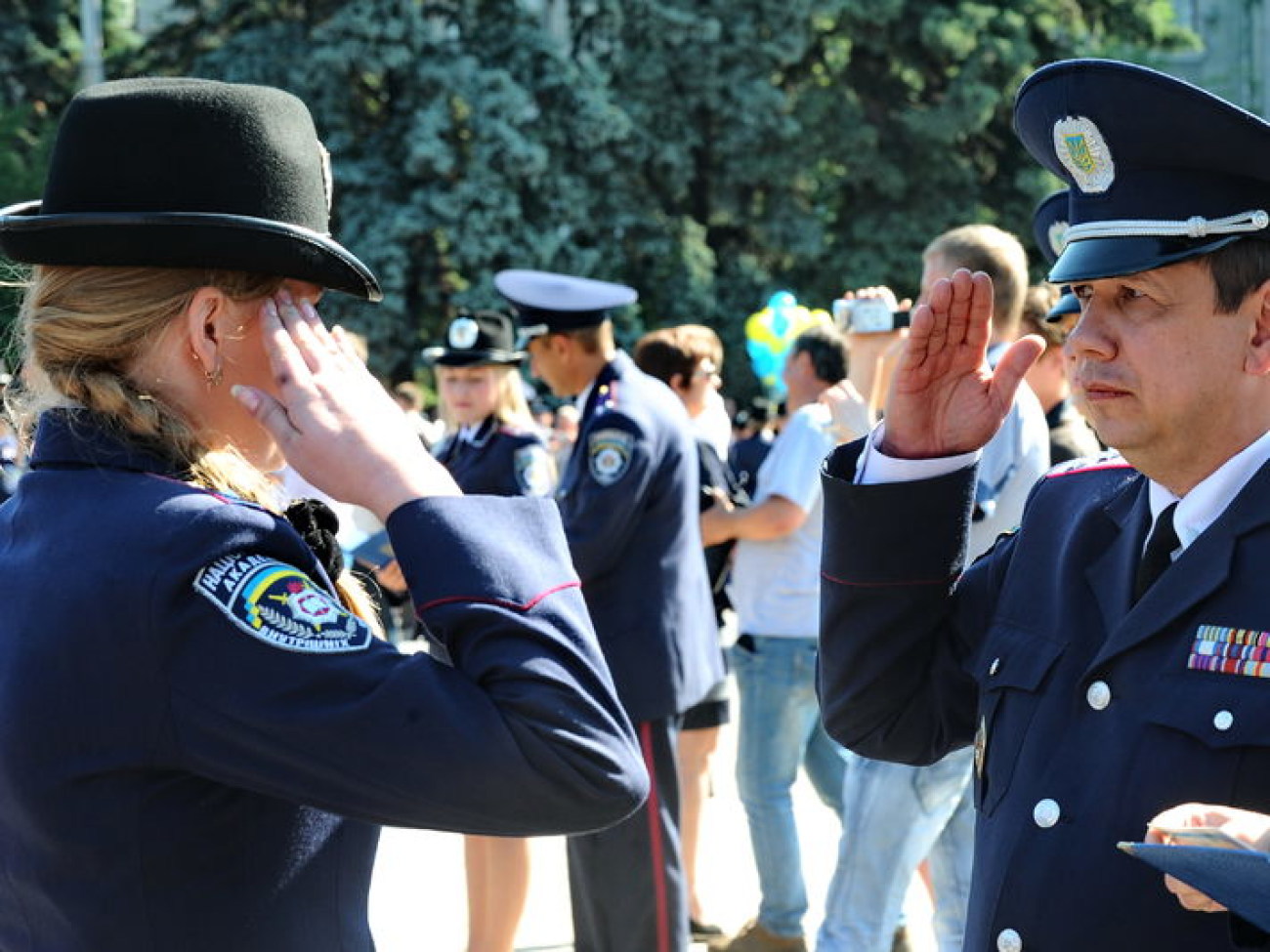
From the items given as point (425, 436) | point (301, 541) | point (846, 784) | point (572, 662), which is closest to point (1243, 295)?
point (572, 662)

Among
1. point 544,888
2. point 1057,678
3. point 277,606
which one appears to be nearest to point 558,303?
point 544,888

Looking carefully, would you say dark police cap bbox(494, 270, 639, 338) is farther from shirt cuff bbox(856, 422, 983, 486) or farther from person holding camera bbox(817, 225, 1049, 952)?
shirt cuff bbox(856, 422, 983, 486)

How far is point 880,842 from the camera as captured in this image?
3986 millimetres

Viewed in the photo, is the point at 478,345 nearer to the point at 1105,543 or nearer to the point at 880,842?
the point at 880,842

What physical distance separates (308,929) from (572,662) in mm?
435

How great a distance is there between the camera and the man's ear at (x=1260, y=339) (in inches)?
77.5

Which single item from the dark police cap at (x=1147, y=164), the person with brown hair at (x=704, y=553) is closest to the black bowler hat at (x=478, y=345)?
the person with brown hair at (x=704, y=553)

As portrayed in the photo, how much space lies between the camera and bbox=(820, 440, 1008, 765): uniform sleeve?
2225 mm

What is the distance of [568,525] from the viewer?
4652mm

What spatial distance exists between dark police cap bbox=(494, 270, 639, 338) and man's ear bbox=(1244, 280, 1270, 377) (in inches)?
128

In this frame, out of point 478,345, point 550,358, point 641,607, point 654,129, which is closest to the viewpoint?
point 641,607

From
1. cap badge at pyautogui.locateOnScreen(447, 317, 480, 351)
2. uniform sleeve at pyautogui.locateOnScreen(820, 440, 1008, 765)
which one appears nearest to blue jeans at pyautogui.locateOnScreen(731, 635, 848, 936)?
cap badge at pyautogui.locateOnScreen(447, 317, 480, 351)

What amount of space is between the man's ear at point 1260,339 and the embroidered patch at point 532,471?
3851 millimetres

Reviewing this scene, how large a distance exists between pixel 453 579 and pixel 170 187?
1.75 ft
